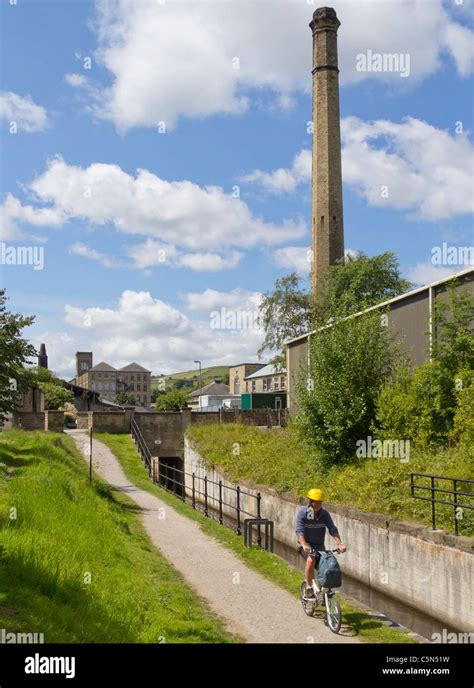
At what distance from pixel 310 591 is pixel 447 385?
30.6 feet

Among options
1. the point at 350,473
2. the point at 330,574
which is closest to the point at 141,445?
the point at 350,473

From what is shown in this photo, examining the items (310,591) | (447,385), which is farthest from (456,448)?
(310,591)

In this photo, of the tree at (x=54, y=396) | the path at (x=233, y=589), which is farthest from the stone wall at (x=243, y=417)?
the tree at (x=54, y=396)

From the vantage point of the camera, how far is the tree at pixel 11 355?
782 inches

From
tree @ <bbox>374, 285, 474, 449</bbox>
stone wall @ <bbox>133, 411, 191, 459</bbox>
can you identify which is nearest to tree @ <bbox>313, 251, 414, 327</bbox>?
stone wall @ <bbox>133, 411, 191, 459</bbox>

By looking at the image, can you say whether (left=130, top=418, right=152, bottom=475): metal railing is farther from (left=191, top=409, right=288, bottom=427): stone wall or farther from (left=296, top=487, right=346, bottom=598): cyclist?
(left=296, top=487, right=346, bottom=598): cyclist

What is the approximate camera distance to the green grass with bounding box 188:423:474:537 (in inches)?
529

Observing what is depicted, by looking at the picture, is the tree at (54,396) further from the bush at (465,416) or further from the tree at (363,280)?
the bush at (465,416)

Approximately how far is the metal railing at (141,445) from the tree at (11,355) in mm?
11742

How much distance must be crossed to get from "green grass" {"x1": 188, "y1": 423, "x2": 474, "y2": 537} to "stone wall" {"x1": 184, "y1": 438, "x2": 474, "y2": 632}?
→ 359 mm

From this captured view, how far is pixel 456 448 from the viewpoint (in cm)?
1598

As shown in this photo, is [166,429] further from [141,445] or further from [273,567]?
[273,567]

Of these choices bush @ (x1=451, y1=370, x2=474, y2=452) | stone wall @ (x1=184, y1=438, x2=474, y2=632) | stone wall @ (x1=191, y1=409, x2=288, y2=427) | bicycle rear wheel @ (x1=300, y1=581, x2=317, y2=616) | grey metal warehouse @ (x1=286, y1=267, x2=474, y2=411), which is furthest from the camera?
stone wall @ (x1=191, y1=409, x2=288, y2=427)
